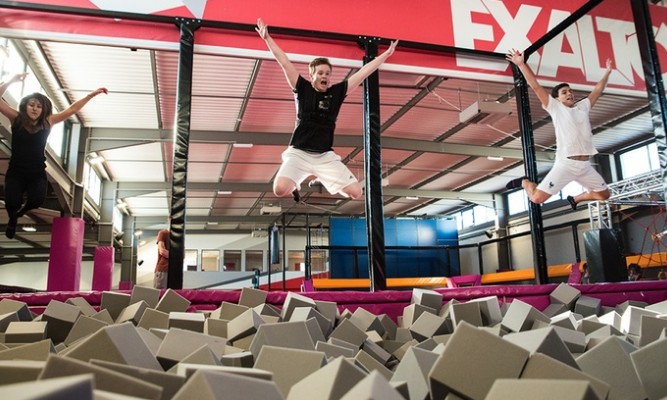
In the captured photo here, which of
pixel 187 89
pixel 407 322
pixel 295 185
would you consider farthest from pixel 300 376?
pixel 187 89

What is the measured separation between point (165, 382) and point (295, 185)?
2808 millimetres

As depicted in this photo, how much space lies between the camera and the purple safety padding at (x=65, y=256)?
743cm

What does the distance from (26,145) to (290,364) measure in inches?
137

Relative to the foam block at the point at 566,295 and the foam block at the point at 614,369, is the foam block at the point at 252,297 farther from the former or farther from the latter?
the foam block at the point at 566,295

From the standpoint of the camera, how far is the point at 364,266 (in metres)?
12.7

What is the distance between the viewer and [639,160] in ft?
37.2

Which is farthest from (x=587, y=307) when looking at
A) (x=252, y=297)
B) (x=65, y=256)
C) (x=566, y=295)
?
(x=65, y=256)

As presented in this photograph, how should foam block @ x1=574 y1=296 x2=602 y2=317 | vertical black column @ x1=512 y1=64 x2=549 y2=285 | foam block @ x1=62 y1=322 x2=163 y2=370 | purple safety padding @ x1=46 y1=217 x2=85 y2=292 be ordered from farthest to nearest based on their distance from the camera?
purple safety padding @ x1=46 y1=217 x2=85 y2=292, vertical black column @ x1=512 y1=64 x2=549 y2=285, foam block @ x1=574 y1=296 x2=602 y2=317, foam block @ x1=62 y1=322 x2=163 y2=370

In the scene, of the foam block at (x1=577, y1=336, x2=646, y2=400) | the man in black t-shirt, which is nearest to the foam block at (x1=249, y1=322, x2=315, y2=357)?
the foam block at (x1=577, y1=336, x2=646, y2=400)

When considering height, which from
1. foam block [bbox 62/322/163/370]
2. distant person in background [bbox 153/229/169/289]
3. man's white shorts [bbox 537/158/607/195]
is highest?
man's white shorts [bbox 537/158/607/195]

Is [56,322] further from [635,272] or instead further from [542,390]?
[635,272]

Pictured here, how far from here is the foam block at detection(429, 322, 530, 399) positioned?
111 centimetres

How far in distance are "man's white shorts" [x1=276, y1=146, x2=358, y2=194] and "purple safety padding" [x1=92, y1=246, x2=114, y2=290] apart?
8080 mm

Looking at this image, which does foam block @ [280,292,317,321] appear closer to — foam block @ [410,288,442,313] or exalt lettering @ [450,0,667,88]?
foam block @ [410,288,442,313]
